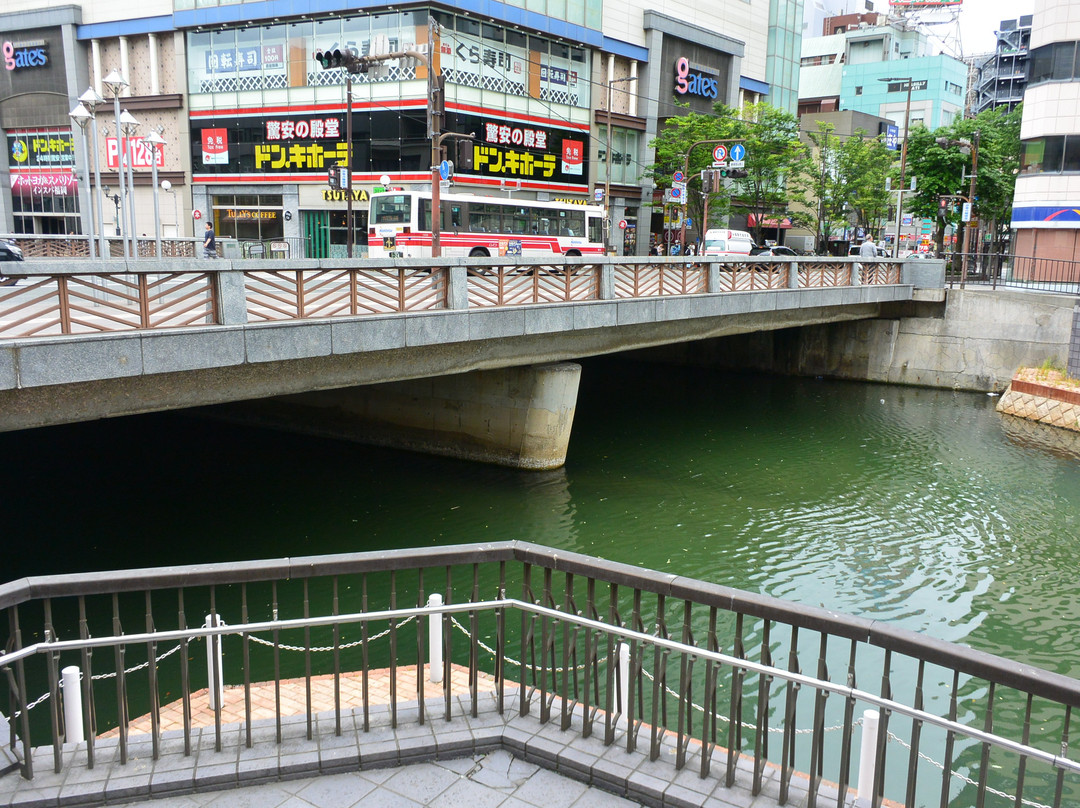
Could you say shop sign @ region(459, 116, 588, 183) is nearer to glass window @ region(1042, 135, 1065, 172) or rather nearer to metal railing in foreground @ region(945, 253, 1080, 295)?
metal railing in foreground @ region(945, 253, 1080, 295)

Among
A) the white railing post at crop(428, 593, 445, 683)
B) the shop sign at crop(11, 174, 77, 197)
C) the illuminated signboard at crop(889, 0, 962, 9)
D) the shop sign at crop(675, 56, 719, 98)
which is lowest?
the white railing post at crop(428, 593, 445, 683)

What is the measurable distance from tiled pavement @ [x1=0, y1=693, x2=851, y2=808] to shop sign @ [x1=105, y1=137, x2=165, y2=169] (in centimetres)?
4107

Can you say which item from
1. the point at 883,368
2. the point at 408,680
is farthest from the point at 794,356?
the point at 408,680

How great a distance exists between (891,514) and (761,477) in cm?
295

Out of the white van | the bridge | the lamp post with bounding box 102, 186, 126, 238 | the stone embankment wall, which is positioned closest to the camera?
the bridge

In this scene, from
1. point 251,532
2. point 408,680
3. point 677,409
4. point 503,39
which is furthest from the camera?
point 503,39

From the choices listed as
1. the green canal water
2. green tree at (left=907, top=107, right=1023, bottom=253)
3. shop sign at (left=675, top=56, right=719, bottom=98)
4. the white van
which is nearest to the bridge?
the green canal water

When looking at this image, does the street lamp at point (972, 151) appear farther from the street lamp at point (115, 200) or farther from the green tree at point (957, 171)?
the street lamp at point (115, 200)

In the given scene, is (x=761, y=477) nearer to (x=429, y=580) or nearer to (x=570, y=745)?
(x=429, y=580)

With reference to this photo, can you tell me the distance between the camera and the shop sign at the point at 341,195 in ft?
132

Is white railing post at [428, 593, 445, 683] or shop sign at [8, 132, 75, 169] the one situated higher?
shop sign at [8, 132, 75, 169]

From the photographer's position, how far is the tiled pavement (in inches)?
164

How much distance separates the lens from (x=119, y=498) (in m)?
15.4

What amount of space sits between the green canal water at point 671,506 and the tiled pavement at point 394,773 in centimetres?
682
